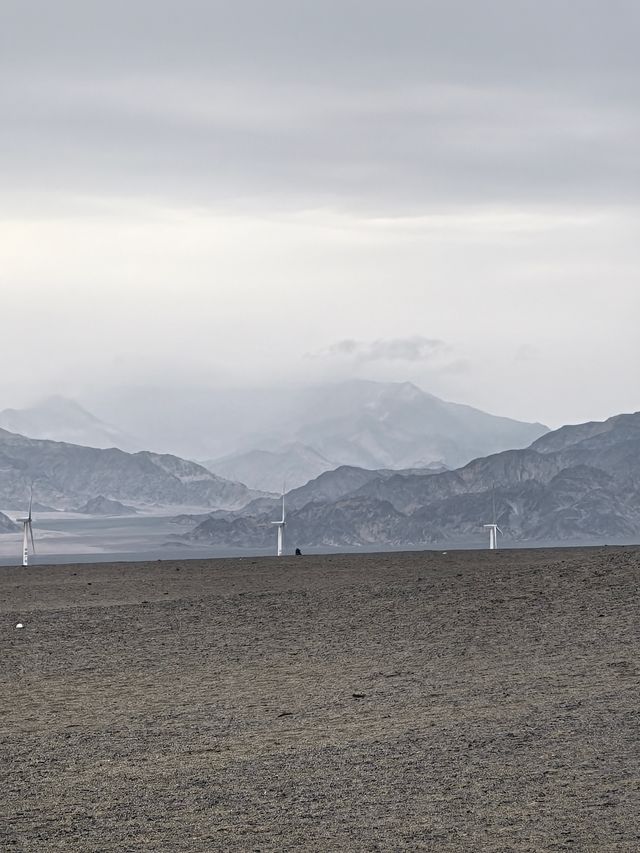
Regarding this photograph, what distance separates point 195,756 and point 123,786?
72.7 inches

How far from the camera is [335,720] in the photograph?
23.0 metres

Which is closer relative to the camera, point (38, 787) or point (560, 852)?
point (560, 852)

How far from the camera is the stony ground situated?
1631cm

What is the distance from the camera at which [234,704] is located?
24953 millimetres

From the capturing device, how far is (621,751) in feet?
63.3

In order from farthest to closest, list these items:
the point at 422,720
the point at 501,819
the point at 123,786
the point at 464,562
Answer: the point at 464,562
the point at 422,720
the point at 123,786
the point at 501,819

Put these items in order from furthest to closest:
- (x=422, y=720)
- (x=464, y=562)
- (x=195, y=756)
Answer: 1. (x=464, y=562)
2. (x=422, y=720)
3. (x=195, y=756)

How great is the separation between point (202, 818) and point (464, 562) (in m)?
44.6

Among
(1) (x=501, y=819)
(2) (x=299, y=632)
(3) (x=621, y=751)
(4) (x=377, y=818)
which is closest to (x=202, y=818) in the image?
(4) (x=377, y=818)

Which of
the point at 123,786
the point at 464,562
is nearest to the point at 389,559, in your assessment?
the point at 464,562

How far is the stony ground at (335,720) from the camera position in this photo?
1631 cm

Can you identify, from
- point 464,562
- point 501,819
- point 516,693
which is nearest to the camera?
point 501,819

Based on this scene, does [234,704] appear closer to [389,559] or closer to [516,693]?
[516,693]

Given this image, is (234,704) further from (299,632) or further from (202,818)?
(299,632)
